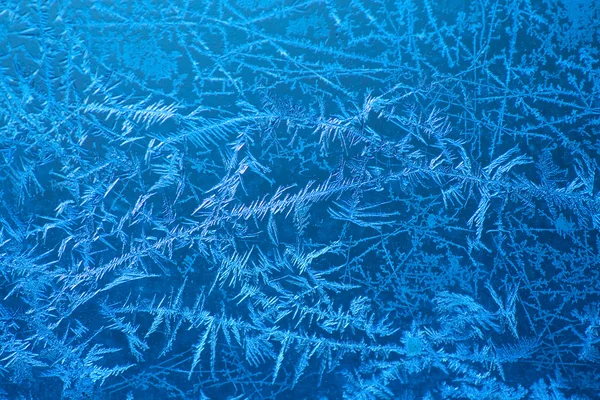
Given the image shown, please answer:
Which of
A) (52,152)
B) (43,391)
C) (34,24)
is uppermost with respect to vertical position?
(34,24)

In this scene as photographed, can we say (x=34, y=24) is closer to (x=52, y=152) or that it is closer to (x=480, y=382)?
(x=52, y=152)

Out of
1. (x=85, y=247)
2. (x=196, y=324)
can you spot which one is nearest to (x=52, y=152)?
(x=85, y=247)

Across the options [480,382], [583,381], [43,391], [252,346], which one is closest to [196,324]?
[252,346]

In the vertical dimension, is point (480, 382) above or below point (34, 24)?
below

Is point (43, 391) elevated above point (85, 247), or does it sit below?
below

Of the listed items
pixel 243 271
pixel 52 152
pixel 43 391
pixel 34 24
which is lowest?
pixel 43 391

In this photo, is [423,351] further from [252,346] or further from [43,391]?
[43,391]
